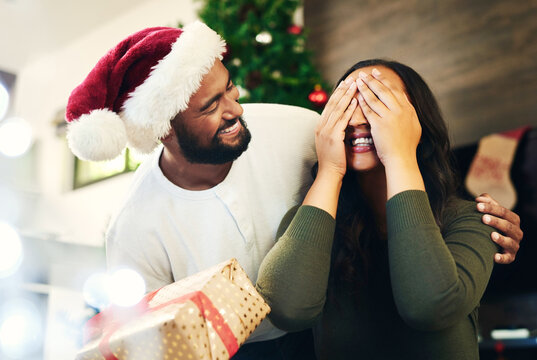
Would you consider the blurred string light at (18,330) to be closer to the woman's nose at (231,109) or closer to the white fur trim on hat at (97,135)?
the white fur trim on hat at (97,135)

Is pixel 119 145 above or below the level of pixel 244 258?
above

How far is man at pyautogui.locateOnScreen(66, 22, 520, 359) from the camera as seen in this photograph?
2.99 feet

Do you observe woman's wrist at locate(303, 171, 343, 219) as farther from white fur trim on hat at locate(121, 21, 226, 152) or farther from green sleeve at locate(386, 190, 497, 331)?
white fur trim on hat at locate(121, 21, 226, 152)

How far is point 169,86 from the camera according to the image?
2.98ft

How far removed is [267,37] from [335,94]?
4.57 ft

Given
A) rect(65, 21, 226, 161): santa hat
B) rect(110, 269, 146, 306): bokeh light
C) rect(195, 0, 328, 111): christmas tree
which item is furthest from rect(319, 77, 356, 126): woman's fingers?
rect(195, 0, 328, 111): christmas tree

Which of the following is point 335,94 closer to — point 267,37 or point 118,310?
point 118,310

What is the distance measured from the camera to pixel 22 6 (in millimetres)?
2926

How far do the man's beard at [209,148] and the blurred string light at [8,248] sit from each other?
38 cm

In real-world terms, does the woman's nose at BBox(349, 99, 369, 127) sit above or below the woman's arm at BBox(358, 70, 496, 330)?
above

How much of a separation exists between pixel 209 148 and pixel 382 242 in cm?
38

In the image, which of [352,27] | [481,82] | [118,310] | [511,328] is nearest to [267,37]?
[352,27]

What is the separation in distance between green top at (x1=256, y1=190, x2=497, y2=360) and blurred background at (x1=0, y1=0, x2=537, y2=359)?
1.12ft

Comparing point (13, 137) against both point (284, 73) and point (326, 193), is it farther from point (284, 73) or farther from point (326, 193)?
point (284, 73)
